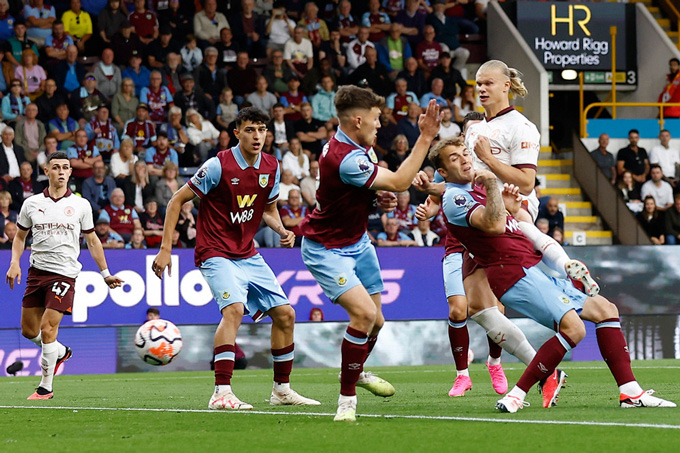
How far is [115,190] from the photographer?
18.0 meters

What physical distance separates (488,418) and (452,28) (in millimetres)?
17934

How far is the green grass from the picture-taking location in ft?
18.9

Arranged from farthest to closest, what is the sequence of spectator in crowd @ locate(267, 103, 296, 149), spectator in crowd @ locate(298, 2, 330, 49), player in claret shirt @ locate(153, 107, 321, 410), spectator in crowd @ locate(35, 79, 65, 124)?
spectator in crowd @ locate(298, 2, 330, 49)
spectator in crowd @ locate(267, 103, 296, 149)
spectator in crowd @ locate(35, 79, 65, 124)
player in claret shirt @ locate(153, 107, 321, 410)

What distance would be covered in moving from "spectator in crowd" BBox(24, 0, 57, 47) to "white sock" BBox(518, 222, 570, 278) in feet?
50.4

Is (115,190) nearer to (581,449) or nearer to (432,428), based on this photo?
(432,428)

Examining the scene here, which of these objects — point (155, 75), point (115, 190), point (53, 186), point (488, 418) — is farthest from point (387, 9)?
point (488, 418)

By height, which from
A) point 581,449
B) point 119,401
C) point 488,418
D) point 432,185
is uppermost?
point 432,185

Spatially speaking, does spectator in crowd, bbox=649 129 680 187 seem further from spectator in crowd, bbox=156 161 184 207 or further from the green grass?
the green grass

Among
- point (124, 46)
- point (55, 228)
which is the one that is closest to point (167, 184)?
point (124, 46)

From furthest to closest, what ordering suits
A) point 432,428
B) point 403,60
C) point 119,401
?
point 403,60
point 119,401
point 432,428

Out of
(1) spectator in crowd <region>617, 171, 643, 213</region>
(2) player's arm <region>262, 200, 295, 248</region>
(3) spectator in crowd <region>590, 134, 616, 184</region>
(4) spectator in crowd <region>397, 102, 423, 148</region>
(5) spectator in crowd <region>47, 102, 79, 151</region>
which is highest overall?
(2) player's arm <region>262, 200, 295, 248</region>

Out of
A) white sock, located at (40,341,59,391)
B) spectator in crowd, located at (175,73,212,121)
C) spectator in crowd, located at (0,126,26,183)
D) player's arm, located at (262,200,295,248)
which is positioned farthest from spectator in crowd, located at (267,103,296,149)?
player's arm, located at (262,200,295,248)

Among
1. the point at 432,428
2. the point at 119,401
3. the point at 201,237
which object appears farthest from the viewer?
the point at 119,401

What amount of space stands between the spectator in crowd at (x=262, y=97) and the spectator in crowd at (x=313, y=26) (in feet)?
7.30
